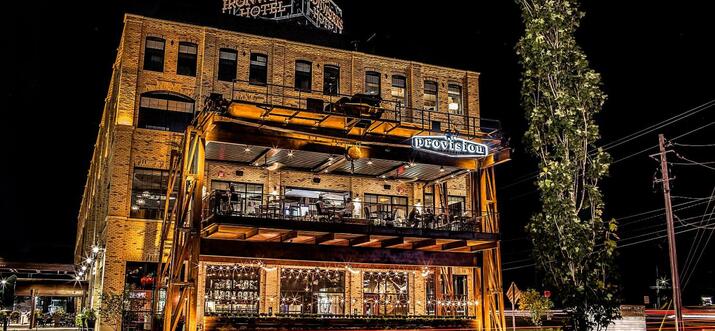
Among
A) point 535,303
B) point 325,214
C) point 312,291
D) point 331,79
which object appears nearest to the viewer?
point 325,214

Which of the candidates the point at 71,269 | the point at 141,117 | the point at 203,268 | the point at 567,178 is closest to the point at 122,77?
the point at 141,117

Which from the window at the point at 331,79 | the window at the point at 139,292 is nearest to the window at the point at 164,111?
the window at the point at 139,292

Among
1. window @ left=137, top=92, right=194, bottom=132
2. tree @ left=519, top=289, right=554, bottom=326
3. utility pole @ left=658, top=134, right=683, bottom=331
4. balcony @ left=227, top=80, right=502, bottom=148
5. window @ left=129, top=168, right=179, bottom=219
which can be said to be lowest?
tree @ left=519, top=289, right=554, bottom=326

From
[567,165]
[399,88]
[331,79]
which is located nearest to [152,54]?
[331,79]

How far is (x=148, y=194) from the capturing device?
26953mm

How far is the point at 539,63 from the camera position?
15695mm

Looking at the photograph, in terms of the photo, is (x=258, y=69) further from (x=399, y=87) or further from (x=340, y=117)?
(x=340, y=117)

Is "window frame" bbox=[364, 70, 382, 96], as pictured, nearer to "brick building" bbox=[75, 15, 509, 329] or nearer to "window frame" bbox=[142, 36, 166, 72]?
"brick building" bbox=[75, 15, 509, 329]

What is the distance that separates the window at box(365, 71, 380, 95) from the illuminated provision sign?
17.8 feet

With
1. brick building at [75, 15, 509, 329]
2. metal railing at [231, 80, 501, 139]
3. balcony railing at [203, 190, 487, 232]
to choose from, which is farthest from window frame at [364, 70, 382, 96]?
balcony railing at [203, 190, 487, 232]

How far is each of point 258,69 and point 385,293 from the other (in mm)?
11669

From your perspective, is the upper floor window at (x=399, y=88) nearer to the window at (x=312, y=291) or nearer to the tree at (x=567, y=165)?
the window at (x=312, y=291)

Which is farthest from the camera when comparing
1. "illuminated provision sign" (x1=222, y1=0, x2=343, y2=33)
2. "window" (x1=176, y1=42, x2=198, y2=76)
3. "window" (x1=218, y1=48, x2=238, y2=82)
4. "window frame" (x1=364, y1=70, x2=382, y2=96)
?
"illuminated provision sign" (x1=222, y1=0, x2=343, y2=33)

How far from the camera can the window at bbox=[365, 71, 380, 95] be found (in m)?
31.6
